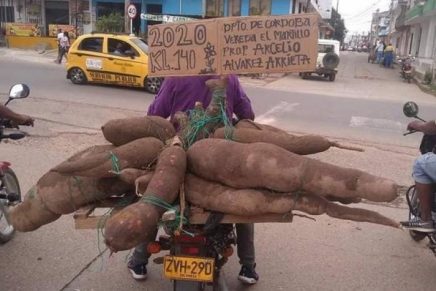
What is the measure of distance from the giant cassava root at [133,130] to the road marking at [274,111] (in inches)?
299

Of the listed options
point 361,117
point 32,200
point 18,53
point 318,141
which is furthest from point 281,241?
point 18,53

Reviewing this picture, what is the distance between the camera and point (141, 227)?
80.7 inches

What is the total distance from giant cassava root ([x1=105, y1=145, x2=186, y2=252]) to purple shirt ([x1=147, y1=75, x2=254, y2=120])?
918 mm

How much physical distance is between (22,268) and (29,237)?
578 millimetres

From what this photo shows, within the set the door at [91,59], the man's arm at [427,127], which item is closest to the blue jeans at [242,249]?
the man's arm at [427,127]

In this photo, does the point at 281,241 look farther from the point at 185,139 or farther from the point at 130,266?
the point at 185,139

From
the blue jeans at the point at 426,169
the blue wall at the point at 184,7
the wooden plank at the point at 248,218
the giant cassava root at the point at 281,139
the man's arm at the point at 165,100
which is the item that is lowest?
the blue jeans at the point at 426,169

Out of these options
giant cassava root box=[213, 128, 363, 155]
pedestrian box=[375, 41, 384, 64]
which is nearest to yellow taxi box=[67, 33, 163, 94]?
giant cassava root box=[213, 128, 363, 155]

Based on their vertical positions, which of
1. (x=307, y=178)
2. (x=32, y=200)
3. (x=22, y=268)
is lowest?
(x=22, y=268)

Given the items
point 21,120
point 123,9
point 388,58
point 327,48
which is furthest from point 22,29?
point 21,120

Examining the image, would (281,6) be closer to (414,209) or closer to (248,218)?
(414,209)

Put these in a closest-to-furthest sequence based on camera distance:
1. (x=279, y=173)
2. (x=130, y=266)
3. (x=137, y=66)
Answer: (x=279, y=173)
(x=130, y=266)
(x=137, y=66)

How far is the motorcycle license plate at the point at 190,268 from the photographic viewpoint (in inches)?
104

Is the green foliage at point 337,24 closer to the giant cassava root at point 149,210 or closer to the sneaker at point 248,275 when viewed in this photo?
the sneaker at point 248,275
